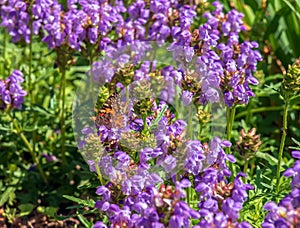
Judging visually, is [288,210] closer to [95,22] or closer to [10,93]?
[95,22]

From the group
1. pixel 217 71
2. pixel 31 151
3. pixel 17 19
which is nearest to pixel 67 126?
pixel 31 151

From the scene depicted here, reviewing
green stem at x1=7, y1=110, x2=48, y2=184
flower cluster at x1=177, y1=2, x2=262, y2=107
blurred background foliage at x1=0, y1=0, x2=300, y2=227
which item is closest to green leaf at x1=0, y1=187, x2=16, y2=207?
blurred background foliage at x1=0, y1=0, x2=300, y2=227

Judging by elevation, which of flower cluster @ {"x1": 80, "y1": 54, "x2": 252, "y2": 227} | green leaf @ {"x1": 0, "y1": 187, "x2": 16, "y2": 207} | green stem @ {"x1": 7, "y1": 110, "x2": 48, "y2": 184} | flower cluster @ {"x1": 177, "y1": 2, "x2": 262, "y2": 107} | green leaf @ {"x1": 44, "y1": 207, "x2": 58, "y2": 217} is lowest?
green leaf @ {"x1": 44, "y1": 207, "x2": 58, "y2": 217}

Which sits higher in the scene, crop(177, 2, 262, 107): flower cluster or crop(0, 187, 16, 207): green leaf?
crop(177, 2, 262, 107): flower cluster

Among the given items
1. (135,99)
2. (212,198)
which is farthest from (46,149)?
(212,198)

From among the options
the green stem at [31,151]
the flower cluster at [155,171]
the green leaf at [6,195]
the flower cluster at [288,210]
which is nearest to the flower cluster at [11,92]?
the green stem at [31,151]

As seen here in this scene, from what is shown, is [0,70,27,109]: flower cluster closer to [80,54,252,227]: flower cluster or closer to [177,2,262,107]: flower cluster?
[80,54,252,227]: flower cluster

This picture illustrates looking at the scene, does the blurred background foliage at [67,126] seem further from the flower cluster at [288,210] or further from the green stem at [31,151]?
the flower cluster at [288,210]
